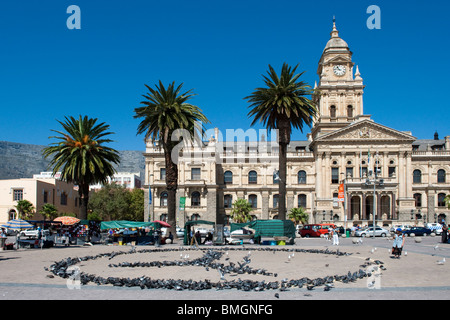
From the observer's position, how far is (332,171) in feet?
255

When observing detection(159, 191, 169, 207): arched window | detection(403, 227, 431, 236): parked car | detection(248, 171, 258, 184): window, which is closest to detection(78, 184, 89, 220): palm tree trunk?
detection(159, 191, 169, 207): arched window

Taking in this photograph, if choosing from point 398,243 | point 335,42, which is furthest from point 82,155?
point 335,42

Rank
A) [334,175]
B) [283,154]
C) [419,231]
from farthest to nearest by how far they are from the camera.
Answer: [334,175] < [419,231] < [283,154]

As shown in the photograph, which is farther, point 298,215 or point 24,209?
point 298,215

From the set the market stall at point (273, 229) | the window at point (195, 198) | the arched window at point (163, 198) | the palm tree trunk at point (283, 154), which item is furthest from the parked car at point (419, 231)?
the arched window at point (163, 198)

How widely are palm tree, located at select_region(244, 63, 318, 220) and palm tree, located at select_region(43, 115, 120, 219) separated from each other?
51.4 feet

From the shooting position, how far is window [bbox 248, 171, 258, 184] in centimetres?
8238

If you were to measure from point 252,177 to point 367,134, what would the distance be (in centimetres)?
2075

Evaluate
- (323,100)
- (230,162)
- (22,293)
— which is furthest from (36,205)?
(22,293)

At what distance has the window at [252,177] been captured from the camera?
82.4 m

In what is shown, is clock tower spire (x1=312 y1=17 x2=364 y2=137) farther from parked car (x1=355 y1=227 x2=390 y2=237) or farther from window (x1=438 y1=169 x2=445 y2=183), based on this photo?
parked car (x1=355 y1=227 x2=390 y2=237)

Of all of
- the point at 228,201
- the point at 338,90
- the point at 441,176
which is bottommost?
the point at 228,201

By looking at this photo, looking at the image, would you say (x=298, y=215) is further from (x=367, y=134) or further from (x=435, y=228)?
(x=435, y=228)
